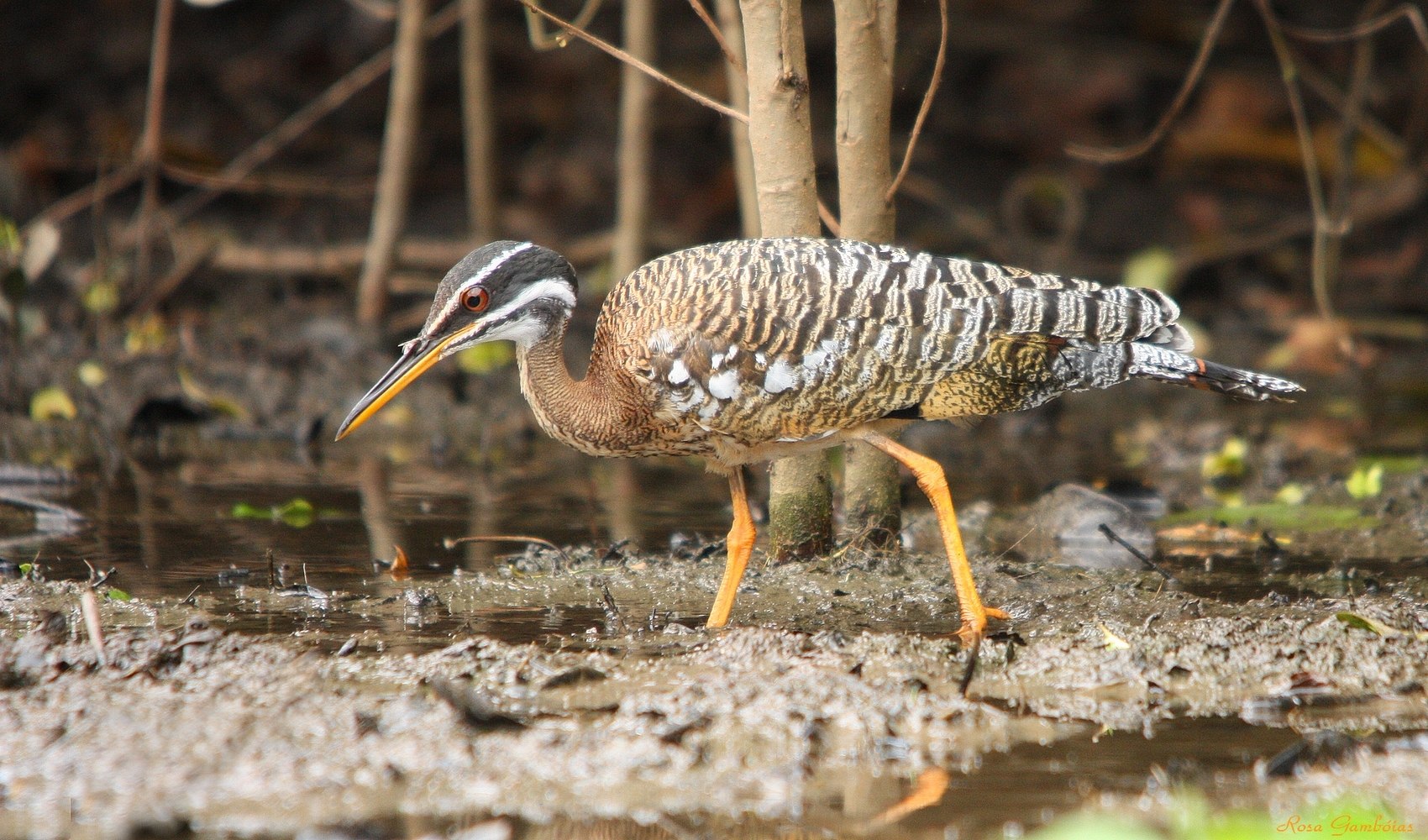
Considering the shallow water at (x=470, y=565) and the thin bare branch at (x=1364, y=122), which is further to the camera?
the thin bare branch at (x=1364, y=122)

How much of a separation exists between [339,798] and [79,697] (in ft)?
3.13

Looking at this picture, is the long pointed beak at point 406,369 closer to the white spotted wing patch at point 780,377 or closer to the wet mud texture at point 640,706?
the wet mud texture at point 640,706

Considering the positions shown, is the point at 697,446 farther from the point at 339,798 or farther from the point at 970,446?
the point at 970,446

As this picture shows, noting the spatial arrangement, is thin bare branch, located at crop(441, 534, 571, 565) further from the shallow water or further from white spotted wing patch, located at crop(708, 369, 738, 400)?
white spotted wing patch, located at crop(708, 369, 738, 400)

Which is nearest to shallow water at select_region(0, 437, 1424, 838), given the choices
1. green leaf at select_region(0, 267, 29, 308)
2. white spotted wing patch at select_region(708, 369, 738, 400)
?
white spotted wing patch at select_region(708, 369, 738, 400)

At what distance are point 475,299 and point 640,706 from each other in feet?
5.51

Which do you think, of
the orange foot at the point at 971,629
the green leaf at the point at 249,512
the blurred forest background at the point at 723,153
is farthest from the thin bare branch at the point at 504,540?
the blurred forest background at the point at 723,153

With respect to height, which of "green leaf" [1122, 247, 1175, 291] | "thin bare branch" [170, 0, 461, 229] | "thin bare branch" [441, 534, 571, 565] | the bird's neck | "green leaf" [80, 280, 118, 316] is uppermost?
"thin bare branch" [170, 0, 461, 229]

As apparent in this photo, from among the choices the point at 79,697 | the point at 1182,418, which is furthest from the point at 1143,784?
the point at 1182,418

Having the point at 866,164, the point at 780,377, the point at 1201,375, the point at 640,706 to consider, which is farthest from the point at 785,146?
the point at 640,706

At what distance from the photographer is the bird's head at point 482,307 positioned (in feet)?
15.6

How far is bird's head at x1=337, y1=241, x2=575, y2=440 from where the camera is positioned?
4750 mm

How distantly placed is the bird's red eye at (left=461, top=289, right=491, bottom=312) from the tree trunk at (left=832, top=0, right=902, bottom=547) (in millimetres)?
1377

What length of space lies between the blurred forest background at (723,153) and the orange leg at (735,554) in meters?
5.01
